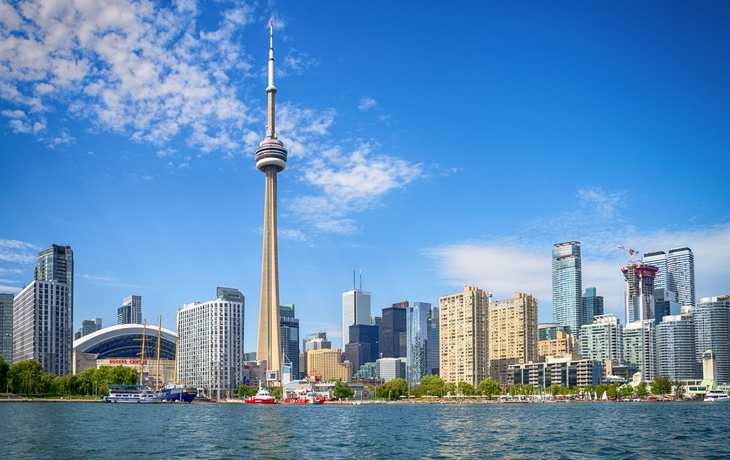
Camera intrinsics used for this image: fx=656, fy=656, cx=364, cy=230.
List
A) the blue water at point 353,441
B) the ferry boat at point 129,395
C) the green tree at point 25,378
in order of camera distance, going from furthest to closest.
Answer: the ferry boat at point 129,395 → the green tree at point 25,378 → the blue water at point 353,441

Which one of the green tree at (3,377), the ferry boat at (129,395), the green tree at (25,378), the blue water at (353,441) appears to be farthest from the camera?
the ferry boat at (129,395)

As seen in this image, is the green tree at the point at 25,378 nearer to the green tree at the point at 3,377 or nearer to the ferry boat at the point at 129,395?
the green tree at the point at 3,377

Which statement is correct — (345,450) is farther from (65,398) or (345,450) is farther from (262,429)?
(65,398)

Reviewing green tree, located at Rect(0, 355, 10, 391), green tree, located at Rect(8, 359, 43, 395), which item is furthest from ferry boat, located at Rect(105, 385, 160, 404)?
green tree, located at Rect(0, 355, 10, 391)

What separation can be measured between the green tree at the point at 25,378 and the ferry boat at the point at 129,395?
19.8 metres

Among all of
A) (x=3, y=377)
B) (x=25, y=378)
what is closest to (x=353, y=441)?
(x=3, y=377)

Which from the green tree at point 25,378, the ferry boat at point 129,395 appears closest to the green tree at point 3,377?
the green tree at point 25,378

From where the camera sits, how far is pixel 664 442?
65.9 meters

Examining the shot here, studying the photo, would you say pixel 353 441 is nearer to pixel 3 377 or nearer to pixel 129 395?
pixel 129 395

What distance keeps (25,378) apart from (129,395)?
28.4 m

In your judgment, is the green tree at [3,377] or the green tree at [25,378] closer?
the green tree at [3,377]

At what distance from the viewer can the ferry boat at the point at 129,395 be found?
18038cm

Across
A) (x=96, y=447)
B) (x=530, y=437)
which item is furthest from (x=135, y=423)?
(x=530, y=437)

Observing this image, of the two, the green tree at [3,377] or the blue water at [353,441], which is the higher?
the blue water at [353,441]
